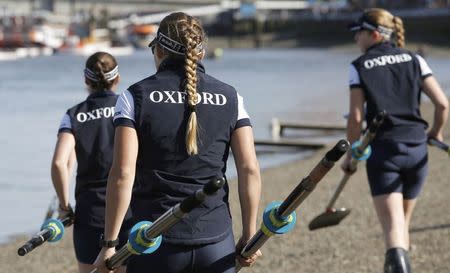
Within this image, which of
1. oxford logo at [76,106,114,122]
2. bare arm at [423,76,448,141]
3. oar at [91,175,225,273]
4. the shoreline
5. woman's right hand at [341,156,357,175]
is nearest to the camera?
oar at [91,175,225,273]

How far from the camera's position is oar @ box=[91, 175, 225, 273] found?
3.55 m

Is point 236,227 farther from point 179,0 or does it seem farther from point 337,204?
point 179,0

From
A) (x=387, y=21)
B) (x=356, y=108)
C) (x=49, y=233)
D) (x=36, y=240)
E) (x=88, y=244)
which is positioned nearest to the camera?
(x=36, y=240)

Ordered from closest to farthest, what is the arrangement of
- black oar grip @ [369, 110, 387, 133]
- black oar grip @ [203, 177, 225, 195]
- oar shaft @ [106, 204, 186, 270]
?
black oar grip @ [203, 177, 225, 195] < oar shaft @ [106, 204, 186, 270] < black oar grip @ [369, 110, 387, 133]

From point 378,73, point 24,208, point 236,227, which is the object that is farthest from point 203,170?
point 24,208

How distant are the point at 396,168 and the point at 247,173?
86.7 inches

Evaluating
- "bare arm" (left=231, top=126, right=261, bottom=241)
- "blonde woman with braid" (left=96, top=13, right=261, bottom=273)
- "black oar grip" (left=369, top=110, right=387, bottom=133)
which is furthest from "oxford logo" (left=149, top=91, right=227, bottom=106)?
"black oar grip" (left=369, top=110, right=387, bottom=133)

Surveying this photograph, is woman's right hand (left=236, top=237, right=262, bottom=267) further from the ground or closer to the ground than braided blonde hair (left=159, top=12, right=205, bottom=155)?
closer to the ground

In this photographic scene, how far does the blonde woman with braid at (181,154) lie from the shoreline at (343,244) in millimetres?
3977

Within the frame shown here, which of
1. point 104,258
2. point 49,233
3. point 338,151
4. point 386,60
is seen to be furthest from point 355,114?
point 338,151

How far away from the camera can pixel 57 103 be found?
133ft

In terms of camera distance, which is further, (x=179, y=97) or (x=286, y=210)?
(x=179, y=97)

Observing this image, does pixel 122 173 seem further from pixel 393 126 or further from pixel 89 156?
pixel 393 126

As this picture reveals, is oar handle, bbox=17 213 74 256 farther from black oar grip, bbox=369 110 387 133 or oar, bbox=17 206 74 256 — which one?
black oar grip, bbox=369 110 387 133
